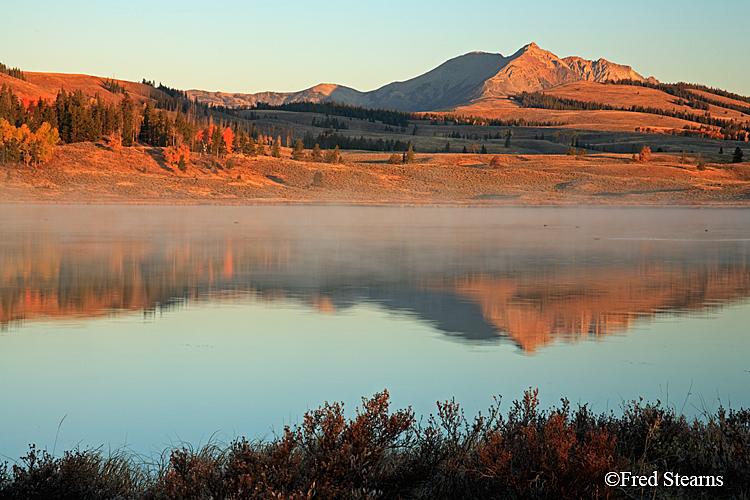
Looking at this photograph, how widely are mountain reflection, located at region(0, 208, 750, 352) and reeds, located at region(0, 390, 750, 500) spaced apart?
16.7ft

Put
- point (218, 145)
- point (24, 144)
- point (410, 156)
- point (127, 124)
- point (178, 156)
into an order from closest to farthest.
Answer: point (24, 144) < point (178, 156) < point (218, 145) < point (127, 124) < point (410, 156)

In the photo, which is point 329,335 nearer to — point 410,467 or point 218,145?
point 410,467

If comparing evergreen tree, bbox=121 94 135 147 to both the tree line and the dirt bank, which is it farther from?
the tree line

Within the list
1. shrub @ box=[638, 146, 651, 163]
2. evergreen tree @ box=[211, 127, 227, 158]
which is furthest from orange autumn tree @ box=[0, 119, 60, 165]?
shrub @ box=[638, 146, 651, 163]

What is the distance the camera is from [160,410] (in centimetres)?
779

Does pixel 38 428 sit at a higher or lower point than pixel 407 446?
lower

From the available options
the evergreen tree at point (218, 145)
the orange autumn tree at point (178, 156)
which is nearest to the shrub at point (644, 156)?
the evergreen tree at point (218, 145)

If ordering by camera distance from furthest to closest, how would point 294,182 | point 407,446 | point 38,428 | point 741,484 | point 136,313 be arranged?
point 294,182 < point 136,313 < point 38,428 < point 407,446 < point 741,484

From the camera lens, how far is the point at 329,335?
38.5 ft

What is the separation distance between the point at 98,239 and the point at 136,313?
17.6m

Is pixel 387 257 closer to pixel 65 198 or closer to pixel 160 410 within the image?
pixel 160 410

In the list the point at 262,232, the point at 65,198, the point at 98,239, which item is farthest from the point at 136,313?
the point at 65,198

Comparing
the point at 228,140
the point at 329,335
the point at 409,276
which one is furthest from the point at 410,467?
the point at 228,140

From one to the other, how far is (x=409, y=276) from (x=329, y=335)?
7746mm
